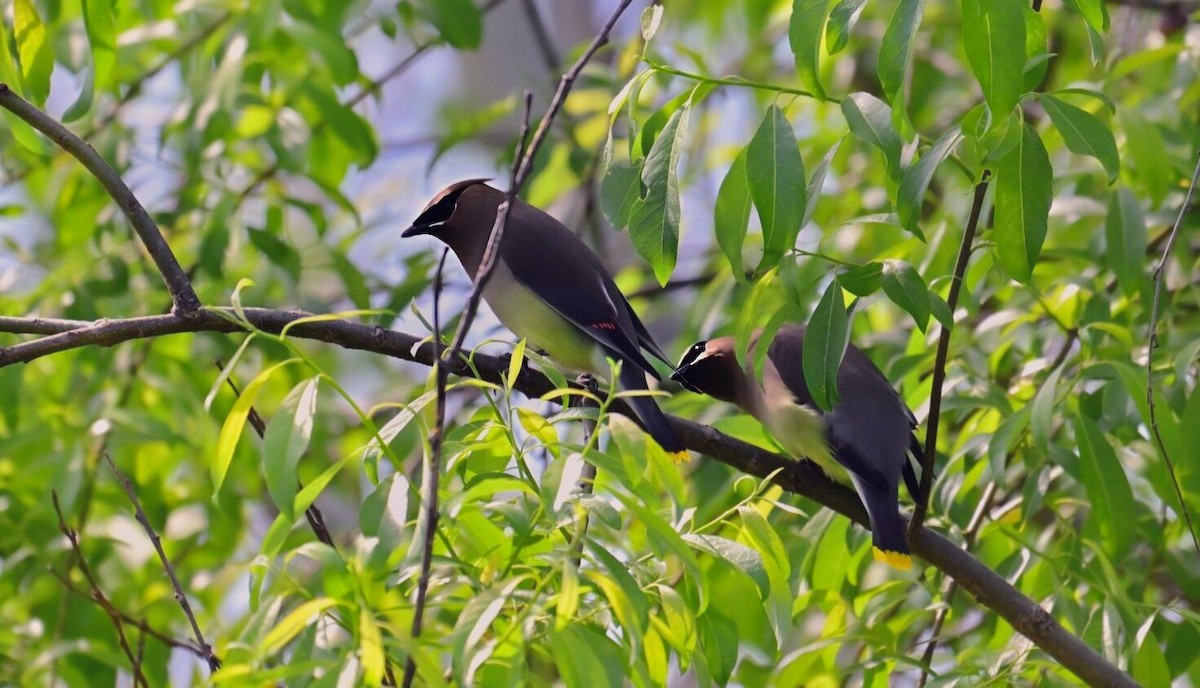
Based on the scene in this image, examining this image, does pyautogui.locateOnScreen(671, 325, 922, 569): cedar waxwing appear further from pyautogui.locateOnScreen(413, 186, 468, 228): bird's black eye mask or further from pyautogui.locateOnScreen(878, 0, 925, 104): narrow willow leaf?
pyautogui.locateOnScreen(878, 0, 925, 104): narrow willow leaf

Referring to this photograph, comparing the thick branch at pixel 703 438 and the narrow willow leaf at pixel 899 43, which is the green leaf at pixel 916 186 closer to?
the narrow willow leaf at pixel 899 43

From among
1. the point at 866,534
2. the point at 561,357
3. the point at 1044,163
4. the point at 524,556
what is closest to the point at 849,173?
the point at 561,357

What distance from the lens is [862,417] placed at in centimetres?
363

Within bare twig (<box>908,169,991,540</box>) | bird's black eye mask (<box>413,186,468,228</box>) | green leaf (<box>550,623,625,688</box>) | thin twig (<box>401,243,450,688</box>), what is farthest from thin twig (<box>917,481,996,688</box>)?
bird's black eye mask (<box>413,186,468,228</box>)

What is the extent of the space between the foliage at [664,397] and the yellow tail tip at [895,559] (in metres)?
0.10

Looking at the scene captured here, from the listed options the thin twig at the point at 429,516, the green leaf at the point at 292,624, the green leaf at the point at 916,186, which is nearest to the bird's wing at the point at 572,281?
the green leaf at the point at 916,186

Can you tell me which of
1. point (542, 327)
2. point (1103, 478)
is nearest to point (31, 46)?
point (542, 327)

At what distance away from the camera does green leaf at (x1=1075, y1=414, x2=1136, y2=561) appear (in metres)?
2.87

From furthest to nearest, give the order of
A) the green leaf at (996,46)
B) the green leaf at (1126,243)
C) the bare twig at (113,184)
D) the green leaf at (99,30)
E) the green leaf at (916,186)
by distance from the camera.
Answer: the green leaf at (1126,243) → the green leaf at (99,30) → the bare twig at (113,184) → the green leaf at (916,186) → the green leaf at (996,46)

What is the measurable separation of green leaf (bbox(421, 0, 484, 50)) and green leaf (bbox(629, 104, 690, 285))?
249cm

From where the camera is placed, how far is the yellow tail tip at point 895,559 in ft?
9.76

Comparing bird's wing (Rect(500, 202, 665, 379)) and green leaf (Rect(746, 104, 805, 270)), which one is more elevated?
bird's wing (Rect(500, 202, 665, 379))

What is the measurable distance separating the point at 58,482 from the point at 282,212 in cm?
123

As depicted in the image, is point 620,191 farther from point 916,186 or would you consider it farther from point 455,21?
point 455,21
